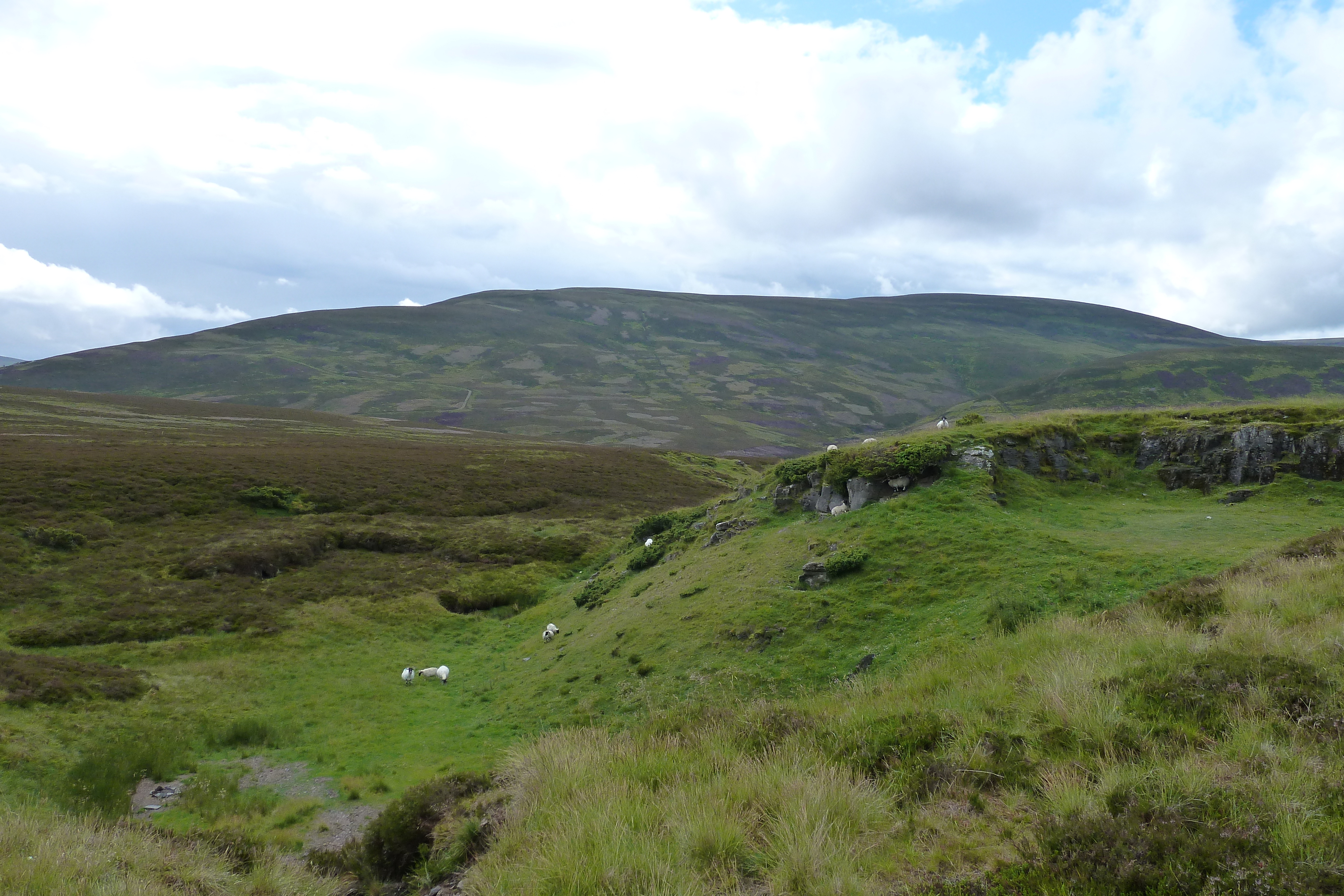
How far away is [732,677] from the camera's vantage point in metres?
14.2

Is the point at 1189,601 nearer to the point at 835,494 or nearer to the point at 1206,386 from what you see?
the point at 835,494

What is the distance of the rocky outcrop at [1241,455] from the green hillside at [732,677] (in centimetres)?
31

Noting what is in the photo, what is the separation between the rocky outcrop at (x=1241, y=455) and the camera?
65.5ft

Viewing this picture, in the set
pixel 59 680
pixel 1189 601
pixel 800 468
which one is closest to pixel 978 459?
pixel 800 468

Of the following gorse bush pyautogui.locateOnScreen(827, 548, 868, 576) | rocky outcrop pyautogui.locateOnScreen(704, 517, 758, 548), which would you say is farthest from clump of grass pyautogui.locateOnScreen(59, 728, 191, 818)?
rocky outcrop pyautogui.locateOnScreen(704, 517, 758, 548)

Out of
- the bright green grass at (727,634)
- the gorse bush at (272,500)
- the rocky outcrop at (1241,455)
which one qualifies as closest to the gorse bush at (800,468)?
the bright green grass at (727,634)

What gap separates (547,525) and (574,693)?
27464 mm

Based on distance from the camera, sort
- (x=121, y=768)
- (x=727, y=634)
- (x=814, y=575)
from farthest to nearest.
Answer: (x=814, y=575)
(x=727, y=634)
(x=121, y=768)

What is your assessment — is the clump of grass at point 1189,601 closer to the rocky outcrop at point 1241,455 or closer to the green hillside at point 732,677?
the green hillside at point 732,677

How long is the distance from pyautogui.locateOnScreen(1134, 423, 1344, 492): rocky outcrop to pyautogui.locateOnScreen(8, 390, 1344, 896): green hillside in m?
0.31

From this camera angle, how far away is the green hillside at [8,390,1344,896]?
5492mm

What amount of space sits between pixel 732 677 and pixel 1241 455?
18847mm

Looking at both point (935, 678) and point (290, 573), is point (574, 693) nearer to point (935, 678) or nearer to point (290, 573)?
point (935, 678)

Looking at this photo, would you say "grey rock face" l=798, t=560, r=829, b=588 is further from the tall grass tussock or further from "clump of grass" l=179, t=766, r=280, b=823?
"clump of grass" l=179, t=766, r=280, b=823
